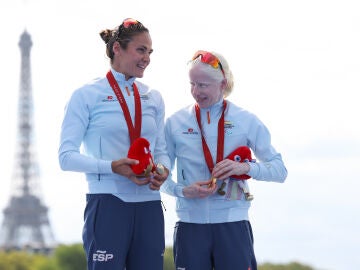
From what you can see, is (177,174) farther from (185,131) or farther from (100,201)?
(100,201)

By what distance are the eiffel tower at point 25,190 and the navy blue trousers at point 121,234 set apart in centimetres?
4103

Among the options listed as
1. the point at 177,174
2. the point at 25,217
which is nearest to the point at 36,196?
the point at 25,217

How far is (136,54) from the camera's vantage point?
176 inches

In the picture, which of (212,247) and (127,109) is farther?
(212,247)

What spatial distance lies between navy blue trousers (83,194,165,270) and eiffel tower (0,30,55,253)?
135ft

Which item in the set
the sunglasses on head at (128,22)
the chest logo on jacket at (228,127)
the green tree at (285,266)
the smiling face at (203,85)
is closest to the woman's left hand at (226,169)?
the chest logo on jacket at (228,127)

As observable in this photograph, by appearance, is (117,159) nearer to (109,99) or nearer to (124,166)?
(124,166)

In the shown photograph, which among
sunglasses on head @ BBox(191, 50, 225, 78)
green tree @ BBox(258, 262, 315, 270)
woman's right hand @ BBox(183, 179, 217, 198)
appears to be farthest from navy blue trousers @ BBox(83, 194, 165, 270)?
green tree @ BBox(258, 262, 315, 270)

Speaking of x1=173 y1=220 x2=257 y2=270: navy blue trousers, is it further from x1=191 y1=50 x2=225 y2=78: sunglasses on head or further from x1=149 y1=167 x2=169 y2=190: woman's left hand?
x1=191 y1=50 x2=225 y2=78: sunglasses on head

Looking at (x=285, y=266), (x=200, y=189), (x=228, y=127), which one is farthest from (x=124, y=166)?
(x=285, y=266)

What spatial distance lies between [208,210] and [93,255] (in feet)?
2.57

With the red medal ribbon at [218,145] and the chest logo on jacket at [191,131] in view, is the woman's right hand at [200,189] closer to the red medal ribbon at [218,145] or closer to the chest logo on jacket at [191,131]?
the red medal ribbon at [218,145]

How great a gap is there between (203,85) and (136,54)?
1.58 ft

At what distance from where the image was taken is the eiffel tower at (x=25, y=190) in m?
45.4
